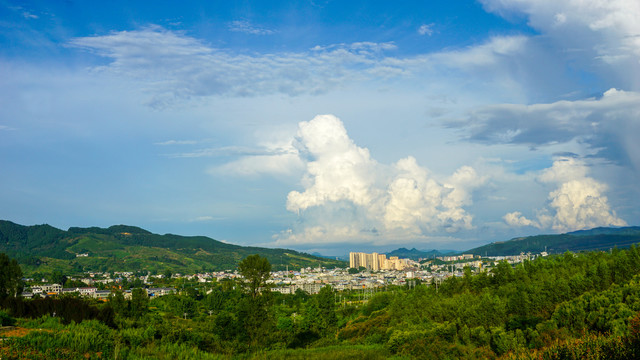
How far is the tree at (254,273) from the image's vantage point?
4125cm

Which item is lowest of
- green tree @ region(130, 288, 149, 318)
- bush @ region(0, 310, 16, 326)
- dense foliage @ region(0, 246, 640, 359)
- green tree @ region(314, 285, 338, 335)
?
green tree @ region(314, 285, 338, 335)

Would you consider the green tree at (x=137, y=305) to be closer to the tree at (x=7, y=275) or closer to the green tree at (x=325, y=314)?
the tree at (x=7, y=275)

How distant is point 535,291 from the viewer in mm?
27828

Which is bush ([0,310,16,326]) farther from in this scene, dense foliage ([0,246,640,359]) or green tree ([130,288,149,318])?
Result: green tree ([130,288,149,318])

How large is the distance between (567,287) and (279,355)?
18.9 metres

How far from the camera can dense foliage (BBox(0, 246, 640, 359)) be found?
12875 millimetres

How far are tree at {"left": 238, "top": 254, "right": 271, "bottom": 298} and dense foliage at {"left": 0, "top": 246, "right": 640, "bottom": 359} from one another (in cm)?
29

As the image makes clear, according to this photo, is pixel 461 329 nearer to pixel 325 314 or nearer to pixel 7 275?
pixel 325 314

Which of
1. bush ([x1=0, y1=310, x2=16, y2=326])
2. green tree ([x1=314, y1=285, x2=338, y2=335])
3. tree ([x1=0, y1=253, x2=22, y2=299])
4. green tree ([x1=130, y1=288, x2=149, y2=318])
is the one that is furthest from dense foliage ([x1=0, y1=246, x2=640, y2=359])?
tree ([x1=0, y1=253, x2=22, y2=299])

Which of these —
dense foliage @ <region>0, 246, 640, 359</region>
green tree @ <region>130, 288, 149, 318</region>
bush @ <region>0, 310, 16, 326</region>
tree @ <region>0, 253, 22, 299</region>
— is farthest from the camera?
green tree @ <region>130, 288, 149, 318</region>

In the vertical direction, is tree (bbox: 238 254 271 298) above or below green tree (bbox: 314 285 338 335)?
above

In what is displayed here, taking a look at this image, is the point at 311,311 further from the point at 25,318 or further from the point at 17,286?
the point at 25,318

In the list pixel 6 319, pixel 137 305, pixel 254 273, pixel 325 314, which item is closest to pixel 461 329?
pixel 254 273

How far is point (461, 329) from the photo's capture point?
989 inches
